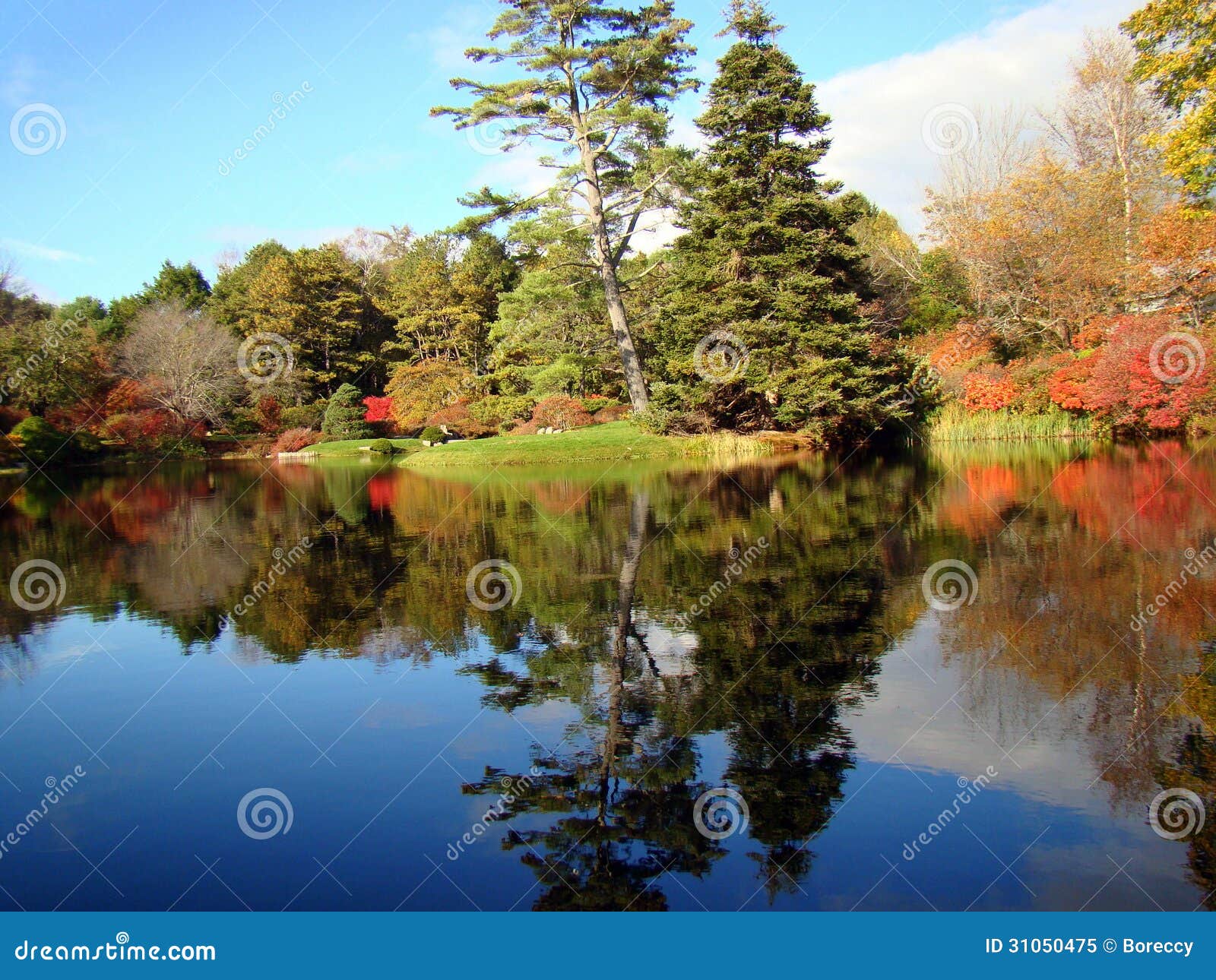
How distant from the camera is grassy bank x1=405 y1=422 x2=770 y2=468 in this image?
26266 millimetres

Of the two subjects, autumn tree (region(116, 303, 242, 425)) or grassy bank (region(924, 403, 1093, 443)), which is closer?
grassy bank (region(924, 403, 1093, 443))

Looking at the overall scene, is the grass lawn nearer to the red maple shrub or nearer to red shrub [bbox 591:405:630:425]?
red shrub [bbox 591:405:630:425]

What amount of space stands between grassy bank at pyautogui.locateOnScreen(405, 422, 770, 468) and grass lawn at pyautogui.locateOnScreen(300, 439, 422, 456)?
18.6 ft

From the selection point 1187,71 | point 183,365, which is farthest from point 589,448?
point 183,365

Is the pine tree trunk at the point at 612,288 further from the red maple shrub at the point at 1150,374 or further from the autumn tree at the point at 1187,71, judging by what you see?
the autumn tree at the point at 1187,71

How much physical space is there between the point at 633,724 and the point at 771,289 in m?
21.9

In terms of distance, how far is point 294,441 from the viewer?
39.4 m

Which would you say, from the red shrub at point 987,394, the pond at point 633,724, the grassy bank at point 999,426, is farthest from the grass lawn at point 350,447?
the pond at point 633,724

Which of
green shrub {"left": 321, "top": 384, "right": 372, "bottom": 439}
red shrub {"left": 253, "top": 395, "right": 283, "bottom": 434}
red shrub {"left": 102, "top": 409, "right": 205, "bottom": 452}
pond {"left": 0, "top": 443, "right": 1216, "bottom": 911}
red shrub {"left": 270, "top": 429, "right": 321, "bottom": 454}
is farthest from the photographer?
red shrub {"left": 253, "top": 395, "right": 283, "bottom": 434}

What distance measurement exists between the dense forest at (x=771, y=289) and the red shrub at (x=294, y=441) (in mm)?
221

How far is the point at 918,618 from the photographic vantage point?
7.07 m

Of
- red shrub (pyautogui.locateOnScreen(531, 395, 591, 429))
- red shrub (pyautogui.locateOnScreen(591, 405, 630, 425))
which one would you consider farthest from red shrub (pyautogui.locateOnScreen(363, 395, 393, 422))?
red shrub (pyautogui.locateOnScreen(591, 405, 630, 425))

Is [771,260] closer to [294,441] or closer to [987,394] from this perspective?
[987,394]

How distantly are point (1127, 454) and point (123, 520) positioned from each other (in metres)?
21.2
